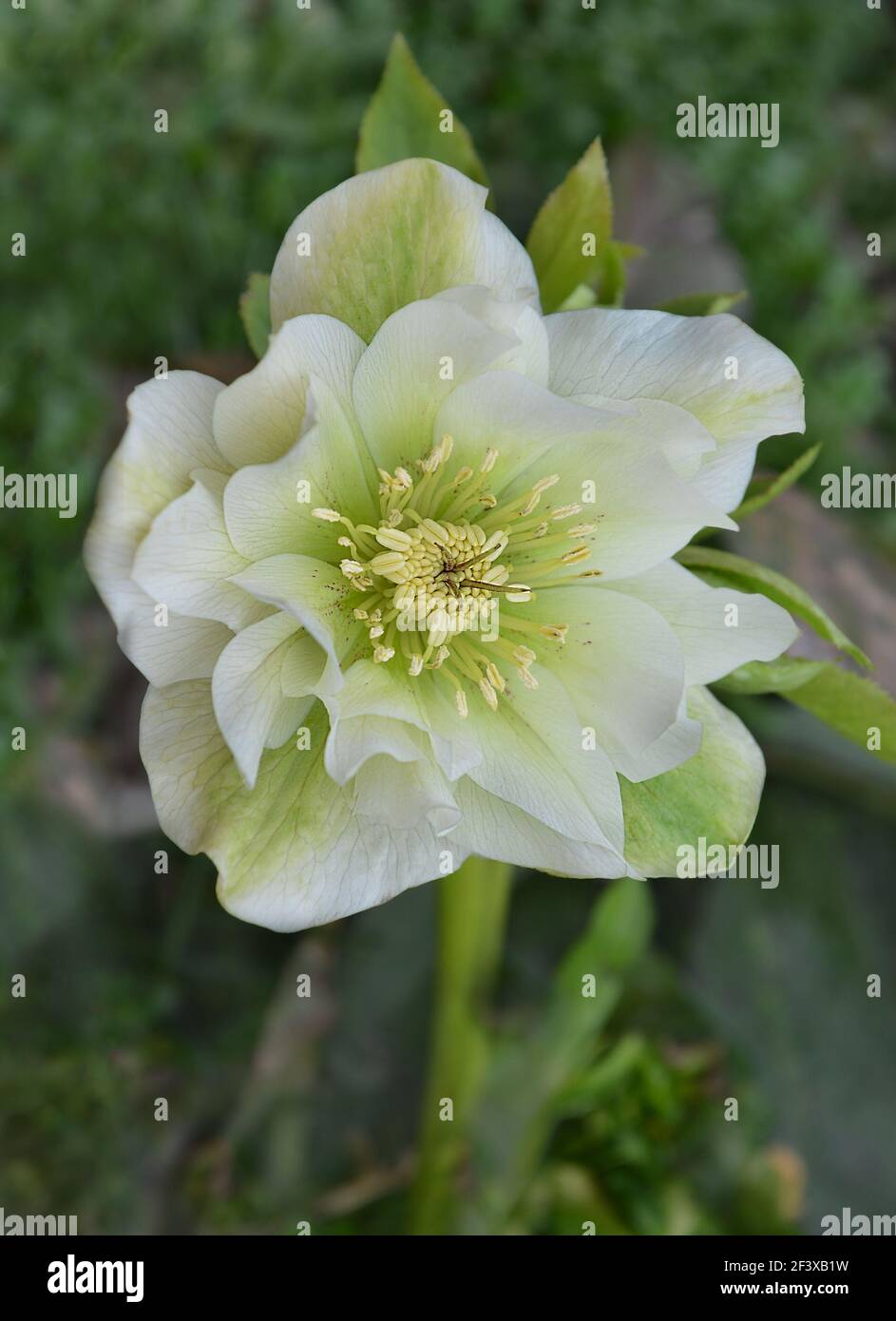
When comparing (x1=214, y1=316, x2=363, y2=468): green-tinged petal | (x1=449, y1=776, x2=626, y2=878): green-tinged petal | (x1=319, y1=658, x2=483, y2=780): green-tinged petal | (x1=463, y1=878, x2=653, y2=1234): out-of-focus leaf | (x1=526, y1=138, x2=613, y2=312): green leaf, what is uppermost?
(x1=526, y1=138, x2=613, y2=312): green leaf

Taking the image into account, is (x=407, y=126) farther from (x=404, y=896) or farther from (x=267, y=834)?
(x=404, y=896)

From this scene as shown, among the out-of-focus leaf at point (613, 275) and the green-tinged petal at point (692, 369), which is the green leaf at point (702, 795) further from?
the out-of-focus leaf at point (613, 275)

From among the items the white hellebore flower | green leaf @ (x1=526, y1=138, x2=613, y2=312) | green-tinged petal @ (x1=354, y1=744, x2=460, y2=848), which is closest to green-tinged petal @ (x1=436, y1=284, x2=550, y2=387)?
the white hellebore flower

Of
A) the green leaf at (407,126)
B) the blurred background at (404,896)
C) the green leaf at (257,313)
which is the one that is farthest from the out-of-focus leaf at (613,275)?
the blurred background at (404,896)

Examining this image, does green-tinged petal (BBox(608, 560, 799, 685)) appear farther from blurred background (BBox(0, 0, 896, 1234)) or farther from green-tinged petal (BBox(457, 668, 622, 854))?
blurred background (BBox(0, 0, 896, 1234))
